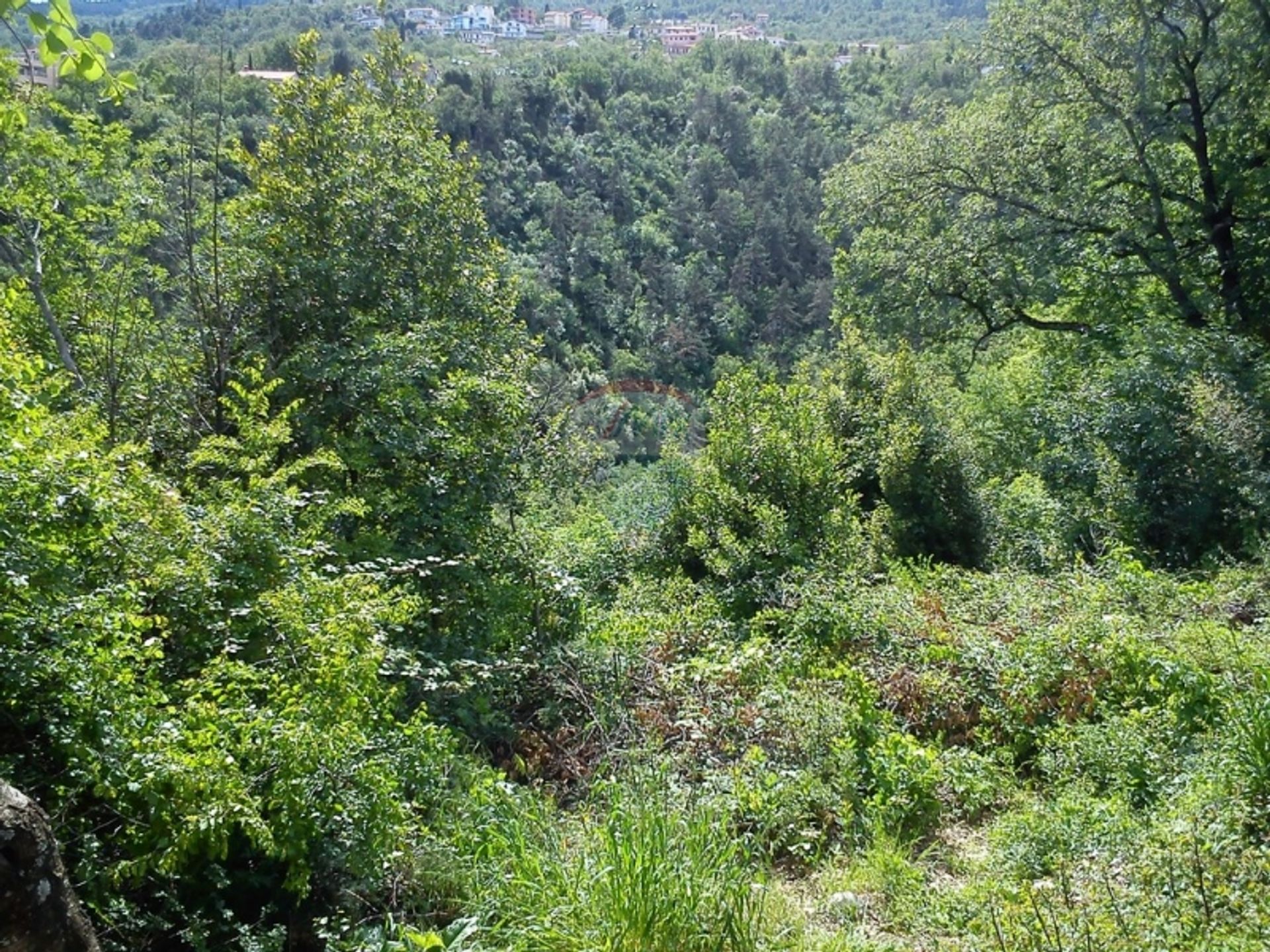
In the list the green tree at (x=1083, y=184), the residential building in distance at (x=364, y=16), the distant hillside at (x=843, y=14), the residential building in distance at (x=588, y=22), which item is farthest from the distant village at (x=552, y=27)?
the green tree at (x=1083, y=184)

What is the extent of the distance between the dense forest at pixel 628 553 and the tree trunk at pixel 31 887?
11 millimetres

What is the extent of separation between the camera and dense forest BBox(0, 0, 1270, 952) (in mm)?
2742

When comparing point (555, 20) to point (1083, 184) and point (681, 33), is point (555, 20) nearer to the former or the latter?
point (681, 33)

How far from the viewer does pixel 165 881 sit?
2686mm

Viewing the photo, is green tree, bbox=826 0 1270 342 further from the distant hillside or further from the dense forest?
the distant hillside

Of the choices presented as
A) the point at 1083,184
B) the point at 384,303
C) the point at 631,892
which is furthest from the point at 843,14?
the point at 631,892

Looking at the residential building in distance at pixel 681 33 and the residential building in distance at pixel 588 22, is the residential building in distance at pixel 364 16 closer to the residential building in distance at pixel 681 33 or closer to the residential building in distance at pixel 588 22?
the residential building in distance at pixel 681 33

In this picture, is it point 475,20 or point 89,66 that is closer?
point 89,66

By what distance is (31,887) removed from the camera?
6.47 feet

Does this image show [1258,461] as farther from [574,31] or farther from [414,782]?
[574,31]

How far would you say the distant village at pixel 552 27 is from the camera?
126938 millimetres

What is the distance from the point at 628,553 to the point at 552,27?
550 ft

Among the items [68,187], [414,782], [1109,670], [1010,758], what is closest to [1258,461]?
[1109,670]

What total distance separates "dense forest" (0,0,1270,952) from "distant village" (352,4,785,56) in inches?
4506
